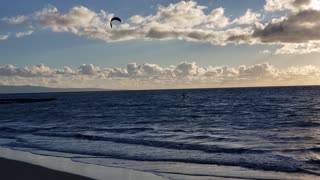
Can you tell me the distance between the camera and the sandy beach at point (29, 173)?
47.7ft

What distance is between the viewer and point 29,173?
50.2ft

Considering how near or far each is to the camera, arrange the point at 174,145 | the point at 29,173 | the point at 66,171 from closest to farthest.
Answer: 1. the point at 29,173
2. the point at 66,171
3. the point at 174,145

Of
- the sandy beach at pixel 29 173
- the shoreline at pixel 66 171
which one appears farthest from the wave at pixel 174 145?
the sandy beach at pixel 29 173

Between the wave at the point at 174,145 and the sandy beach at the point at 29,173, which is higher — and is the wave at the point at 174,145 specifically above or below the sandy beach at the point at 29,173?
below

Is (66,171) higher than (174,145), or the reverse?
(66,171)

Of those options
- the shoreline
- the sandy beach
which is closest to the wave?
the shoreline

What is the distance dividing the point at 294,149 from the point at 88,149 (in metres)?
10.3

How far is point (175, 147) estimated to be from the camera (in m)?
24.5

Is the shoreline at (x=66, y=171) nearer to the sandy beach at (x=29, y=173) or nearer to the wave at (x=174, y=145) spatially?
the sandy beach at (x=29, y=173)

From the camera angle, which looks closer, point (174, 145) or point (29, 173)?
point (29, 173)

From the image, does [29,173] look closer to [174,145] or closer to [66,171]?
[66,171]

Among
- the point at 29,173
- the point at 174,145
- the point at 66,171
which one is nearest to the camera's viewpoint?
the point at 29,173

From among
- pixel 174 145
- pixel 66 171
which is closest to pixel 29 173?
pixel 66 171

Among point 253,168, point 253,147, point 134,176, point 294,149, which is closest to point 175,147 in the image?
point 253,147
